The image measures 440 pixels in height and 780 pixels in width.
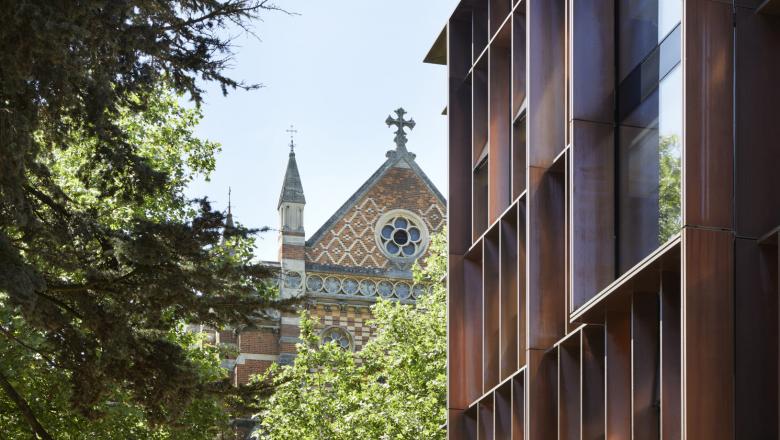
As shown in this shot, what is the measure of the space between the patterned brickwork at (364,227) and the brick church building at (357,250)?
0.04 metres

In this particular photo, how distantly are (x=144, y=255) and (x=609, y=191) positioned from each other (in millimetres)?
5189

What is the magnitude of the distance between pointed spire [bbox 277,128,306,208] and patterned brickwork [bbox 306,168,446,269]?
5.51ft

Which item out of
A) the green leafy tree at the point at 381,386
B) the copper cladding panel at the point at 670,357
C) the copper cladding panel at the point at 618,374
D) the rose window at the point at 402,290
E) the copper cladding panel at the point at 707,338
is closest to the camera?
the copper cladding panel at the point at 707,338

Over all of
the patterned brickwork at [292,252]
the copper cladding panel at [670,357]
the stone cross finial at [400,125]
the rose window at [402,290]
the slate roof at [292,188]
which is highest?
the stone cross finial at [400,125]

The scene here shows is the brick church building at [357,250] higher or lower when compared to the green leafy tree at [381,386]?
higher

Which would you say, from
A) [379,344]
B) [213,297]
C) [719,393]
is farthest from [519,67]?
[379,344]

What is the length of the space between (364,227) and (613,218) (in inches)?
1500

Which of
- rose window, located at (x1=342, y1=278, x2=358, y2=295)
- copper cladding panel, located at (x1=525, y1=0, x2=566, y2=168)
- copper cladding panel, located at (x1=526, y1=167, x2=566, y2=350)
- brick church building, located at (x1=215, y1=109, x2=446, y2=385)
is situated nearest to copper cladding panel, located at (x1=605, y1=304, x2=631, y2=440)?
copper cladding panel, located at (x1=526, y1=167, x2=566, y2=350)

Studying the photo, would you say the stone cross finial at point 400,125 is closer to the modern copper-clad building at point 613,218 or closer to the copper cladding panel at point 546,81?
the modern copper-clad building at point 613,218

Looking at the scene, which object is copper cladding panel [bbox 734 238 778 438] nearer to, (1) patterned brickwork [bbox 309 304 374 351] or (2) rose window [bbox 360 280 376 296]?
(2) rose window [bbox 360 280 376 296]

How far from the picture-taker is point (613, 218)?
17312mm

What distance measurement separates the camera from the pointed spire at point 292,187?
55.2m

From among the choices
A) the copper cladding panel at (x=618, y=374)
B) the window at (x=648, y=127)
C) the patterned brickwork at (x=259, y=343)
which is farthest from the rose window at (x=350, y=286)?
the copper cladding panel at (x=618, y=374)

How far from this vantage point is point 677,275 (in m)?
14.4
